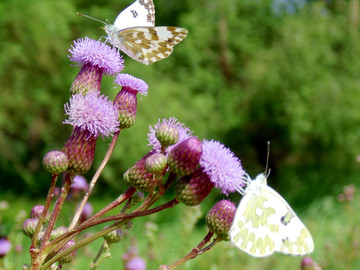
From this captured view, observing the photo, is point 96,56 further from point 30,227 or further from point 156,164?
point 30,227

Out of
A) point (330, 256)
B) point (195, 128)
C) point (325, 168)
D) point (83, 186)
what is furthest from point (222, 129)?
point (83, 186)

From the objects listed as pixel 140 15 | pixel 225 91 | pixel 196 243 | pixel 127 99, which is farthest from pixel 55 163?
pixel 225 91

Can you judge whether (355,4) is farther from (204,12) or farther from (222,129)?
(222,129)

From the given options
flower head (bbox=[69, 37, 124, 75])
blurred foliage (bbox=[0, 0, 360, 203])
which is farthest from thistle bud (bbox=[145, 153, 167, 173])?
blurred foliage (bbox=[0, 0, 360, 203])

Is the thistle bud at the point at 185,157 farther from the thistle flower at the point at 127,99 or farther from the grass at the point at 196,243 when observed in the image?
the grass at the point at 196,243

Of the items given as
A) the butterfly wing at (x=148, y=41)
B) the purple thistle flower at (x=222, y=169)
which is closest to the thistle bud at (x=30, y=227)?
the purple thistle flower at (x=222, y=169)

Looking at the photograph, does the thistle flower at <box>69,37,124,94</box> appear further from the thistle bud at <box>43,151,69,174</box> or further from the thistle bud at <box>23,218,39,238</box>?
the thistle bud at <box>23,218,39,238</box>
